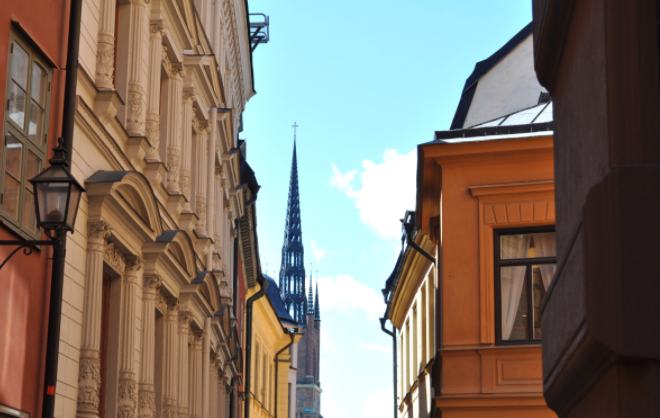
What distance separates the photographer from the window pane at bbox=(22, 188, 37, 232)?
7.86 meters

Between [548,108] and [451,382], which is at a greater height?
[548,108]

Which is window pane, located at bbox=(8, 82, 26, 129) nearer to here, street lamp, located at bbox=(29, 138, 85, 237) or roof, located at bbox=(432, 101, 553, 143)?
street lamp, located at bbox=(29, 138, 85, 237)

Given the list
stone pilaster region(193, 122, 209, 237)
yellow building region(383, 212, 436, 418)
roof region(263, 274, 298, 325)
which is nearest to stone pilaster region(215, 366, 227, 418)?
yellow building region(383, 212, 436, 418)

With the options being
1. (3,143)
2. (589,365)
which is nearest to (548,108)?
(3,143)

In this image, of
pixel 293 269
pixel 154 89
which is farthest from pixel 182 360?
pixel 293 269

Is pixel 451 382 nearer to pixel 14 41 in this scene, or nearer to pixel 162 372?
pixel 162 372

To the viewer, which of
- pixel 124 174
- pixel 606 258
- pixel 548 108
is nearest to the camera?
pixel 606 258

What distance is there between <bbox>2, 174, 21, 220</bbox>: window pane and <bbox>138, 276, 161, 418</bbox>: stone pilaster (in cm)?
496

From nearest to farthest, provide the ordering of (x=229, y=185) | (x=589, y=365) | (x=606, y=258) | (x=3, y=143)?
1. (x=606, y=258)
2. (x=589, y=365)
3. (x=3, y=143)
4. (x=229, y=185)

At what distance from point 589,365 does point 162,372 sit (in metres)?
11.1

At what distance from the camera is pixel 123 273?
458 inches

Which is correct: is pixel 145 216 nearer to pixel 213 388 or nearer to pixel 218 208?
pixel 218 208

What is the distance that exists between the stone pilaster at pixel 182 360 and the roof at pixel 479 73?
39.0 ft

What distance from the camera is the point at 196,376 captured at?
17.2 m
